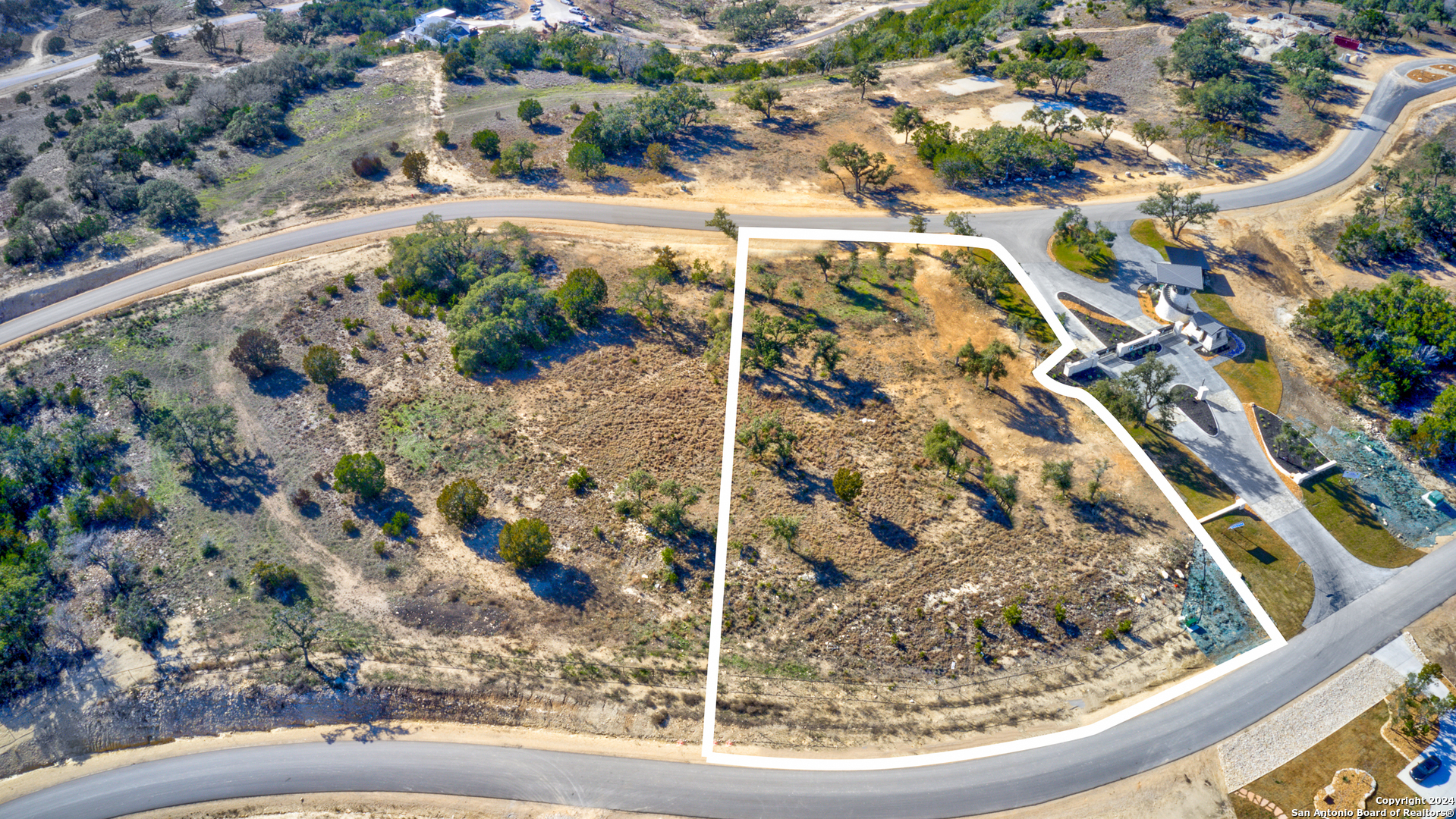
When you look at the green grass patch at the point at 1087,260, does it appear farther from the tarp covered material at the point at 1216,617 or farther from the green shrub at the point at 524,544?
the green shrub at the point at 524,544

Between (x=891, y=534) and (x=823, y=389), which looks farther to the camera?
(x=823, y=389)

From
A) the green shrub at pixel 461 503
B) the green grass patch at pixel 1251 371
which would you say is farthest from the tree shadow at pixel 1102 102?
the green shrub at pixel 461 503

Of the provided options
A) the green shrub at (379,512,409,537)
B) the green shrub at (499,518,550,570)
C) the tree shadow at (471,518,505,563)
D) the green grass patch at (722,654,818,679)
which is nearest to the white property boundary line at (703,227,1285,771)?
the green grass patch at (722,654,818,679)

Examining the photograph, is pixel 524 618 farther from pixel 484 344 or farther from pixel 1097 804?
pixel 1097 804

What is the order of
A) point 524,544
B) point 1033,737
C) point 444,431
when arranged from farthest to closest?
point 444,431, point 524,544, point 1033,737

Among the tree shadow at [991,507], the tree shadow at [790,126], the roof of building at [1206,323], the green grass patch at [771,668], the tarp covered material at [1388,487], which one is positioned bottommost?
the green grass patch at [771,668]

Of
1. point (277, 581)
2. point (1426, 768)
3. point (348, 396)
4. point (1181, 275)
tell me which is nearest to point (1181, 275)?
point (1181, 275)

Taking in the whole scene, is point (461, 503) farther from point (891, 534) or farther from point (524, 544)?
point (891, 534)
